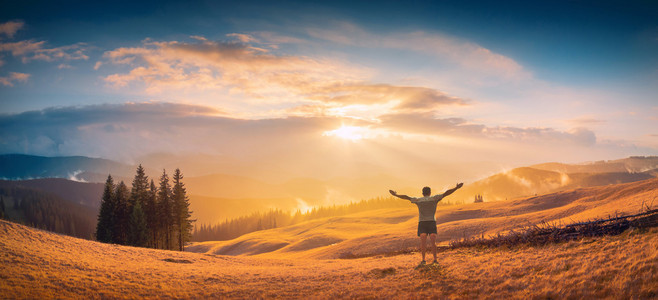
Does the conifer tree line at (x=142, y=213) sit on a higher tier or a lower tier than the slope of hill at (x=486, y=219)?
higher

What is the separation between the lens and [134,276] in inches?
648

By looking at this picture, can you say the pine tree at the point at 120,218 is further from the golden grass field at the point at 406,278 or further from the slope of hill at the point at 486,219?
the golden grass field at the point at 406,278

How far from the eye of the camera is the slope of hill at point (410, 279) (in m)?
11.0

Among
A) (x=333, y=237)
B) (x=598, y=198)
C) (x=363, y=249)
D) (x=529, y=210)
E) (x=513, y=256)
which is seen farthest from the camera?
(x=333, y=237)

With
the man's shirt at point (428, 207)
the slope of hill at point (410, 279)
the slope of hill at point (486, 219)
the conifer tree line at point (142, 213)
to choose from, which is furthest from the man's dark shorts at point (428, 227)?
the conifer tree line at point (142, 213)

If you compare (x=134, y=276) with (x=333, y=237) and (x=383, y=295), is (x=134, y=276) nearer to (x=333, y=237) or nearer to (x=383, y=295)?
(x=383, y=295)

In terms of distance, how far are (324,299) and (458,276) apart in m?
5.75

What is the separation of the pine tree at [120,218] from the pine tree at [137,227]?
225 cm

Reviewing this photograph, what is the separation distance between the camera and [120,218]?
6225cm

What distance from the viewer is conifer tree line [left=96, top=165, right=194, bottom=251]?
2371 inches

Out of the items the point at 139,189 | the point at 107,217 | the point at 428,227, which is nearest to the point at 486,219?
the point at 428,227

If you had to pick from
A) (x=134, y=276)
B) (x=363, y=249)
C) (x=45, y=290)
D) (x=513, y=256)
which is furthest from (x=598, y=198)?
(x=45, y=290)

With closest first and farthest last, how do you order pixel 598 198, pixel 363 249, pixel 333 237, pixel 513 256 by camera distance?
pixel 513 256
pixel 598 198
pixel 363 249
pixel 333 237

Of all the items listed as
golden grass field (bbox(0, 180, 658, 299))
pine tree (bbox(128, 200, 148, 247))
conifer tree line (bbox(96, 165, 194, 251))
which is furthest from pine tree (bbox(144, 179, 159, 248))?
golden grass field (bbox(0, 180, 658, 299))
